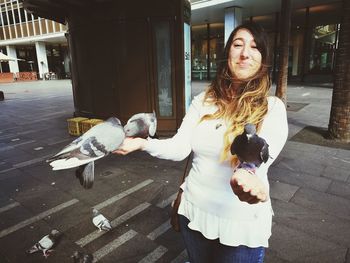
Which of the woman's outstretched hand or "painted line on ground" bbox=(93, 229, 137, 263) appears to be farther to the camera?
"painted line on ground" bbox=(93, 229, 137, 263)

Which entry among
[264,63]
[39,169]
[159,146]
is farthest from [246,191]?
[39,169]

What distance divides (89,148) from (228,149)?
725 mm

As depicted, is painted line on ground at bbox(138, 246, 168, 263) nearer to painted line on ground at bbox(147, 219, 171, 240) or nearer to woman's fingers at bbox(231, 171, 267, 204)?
painted line on ground at bbox(147, 219, 171, 240)

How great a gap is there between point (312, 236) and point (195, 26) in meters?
23.7

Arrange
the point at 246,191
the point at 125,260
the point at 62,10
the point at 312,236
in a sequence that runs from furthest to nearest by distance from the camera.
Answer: the point at 62,10, the point at 312,236, the point at 125,260, the point at 246,191

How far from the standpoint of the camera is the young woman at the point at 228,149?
4.77 feet

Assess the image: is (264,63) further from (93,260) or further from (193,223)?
(93,260)

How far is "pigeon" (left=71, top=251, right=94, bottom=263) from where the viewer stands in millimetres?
2896

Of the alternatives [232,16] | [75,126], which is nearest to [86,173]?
[75,126]

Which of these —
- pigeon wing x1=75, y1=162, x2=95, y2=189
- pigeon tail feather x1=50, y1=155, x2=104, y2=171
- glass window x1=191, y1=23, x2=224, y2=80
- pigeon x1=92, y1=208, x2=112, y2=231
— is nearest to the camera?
pigeon tail feather x1=50, y1=155, x2=104, y2=171

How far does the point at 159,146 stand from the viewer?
5.03ft

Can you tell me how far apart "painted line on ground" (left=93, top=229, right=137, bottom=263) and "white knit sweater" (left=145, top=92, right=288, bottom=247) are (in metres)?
1.91

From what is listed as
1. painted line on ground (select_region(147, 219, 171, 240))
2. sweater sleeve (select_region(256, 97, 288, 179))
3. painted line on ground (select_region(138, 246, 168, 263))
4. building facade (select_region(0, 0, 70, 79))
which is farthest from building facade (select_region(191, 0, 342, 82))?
sweater sleeve (select_region(256, 97, 288, 179))

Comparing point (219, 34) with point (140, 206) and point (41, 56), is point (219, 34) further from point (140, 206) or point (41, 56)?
point (140, 206)
